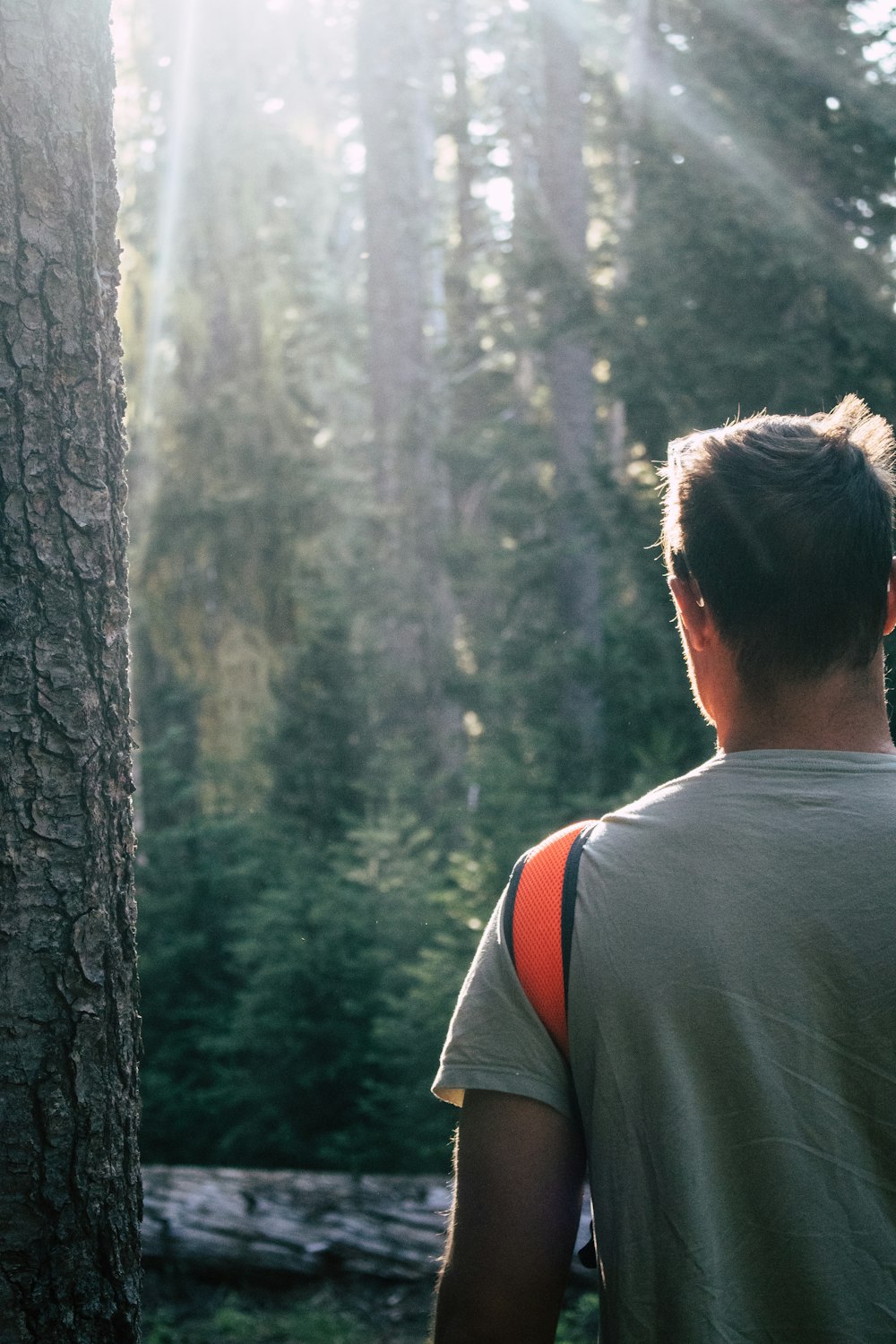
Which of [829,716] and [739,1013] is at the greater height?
[829,716]

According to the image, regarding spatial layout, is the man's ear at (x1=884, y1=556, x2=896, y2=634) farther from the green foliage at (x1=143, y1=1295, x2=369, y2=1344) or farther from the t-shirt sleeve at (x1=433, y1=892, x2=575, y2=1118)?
the green foliage at (x1=143, y1=1295, x2=369, y2=1344)

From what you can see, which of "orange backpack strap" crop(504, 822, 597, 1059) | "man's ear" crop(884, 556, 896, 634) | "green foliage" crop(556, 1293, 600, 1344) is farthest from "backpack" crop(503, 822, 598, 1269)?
"green foliage" crop(556, 1293, 600, 1344)

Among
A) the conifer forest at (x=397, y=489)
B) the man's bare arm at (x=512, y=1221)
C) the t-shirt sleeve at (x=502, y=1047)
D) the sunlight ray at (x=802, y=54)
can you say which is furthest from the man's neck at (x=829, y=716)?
the sunlight ray at (x=802, y=54)

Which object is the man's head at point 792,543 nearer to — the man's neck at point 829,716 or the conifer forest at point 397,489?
the man's neck at point 829,716

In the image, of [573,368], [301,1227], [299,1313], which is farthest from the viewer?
[573,368]

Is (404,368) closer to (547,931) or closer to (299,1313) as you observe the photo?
(299,1313)

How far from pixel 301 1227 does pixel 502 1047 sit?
19.0 feet

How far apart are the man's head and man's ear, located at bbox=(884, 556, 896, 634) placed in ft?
0.05

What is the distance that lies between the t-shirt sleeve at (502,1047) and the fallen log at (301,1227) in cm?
526

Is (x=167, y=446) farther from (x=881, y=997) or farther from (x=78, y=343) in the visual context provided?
(x=881, y=997)

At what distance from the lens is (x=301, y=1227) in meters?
6.79

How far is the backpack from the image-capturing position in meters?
1.63

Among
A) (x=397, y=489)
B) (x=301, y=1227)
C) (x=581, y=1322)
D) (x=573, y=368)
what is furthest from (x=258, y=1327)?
(x=573, y=368)

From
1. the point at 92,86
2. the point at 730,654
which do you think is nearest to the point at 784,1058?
the point at 730,654
